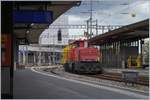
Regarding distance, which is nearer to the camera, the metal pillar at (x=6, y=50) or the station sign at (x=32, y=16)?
the metal pillar at (x=6, y=50)

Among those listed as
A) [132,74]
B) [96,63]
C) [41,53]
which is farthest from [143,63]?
[41,53]

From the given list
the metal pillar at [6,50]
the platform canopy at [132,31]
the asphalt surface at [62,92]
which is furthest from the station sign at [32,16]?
the platform canopy at [132,31]

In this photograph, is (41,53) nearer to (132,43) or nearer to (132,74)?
(132,43)

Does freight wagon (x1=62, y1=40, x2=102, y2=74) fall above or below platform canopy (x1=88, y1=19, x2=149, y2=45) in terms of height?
below

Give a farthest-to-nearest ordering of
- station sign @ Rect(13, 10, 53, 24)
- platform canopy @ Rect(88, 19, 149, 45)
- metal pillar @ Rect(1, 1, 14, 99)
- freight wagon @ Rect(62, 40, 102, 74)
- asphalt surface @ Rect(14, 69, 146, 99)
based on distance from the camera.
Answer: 1. platform canopy @ Rect(88, 19, 149, 45)
2. freight wagon @ Rect(62, 40, 102, 74)
3. station sign @ Rect(13, 10, 53, 24)
4. asphalt surface @ Rect(14, 69, 146, 99)
5. metal pillar @ Rect(1, 1, 14, 99)

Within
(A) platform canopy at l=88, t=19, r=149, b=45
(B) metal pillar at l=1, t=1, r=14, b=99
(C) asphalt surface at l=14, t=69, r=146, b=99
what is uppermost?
(A) platform canopy at l=88, t=19, r=149, b=45

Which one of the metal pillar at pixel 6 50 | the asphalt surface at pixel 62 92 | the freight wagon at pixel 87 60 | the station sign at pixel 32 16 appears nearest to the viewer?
the metal pillar at pixel 6 50

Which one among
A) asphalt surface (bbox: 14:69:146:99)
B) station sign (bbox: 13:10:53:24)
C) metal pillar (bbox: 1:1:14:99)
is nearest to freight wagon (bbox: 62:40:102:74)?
asphalt surface (bbox: 14:69:146:99)

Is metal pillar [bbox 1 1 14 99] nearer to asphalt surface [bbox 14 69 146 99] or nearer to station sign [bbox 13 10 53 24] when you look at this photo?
asphalt surface [bbox 14 69 146 99]

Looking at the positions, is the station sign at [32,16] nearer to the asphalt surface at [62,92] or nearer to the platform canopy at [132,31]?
the asphalt surface at [62,92]

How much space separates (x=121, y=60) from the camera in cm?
6581

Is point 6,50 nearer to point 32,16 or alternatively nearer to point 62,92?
point 32,16

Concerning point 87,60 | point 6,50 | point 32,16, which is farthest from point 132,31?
point 6,50

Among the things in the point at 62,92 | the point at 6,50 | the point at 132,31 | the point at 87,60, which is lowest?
the point at 62,92
